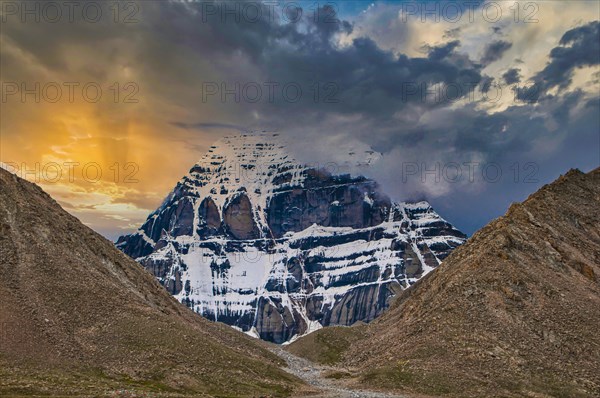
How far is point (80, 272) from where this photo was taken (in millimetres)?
141500

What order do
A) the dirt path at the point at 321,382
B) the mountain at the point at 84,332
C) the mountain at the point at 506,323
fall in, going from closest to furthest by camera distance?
the mountain at the point at 84,332
the dirt path at the point at 321,382
the mountain at the point at 506,323

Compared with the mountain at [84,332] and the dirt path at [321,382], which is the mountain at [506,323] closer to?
the dirt path at [321,382]

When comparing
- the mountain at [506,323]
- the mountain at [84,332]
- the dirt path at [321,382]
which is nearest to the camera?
the mountain at [84,332]

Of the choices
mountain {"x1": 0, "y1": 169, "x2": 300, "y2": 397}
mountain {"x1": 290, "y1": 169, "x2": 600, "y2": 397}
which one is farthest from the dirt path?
mountain {"x1": 0, "y1": 169, "x2": 300, "y2": 397}

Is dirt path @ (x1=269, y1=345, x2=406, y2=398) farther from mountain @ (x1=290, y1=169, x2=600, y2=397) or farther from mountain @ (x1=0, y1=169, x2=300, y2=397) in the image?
mountain @ (x1=0, y1=169, x2=300, y2=397)

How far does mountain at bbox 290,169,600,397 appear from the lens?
385ft

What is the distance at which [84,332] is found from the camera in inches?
4833

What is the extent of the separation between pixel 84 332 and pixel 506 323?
8557 centimetres

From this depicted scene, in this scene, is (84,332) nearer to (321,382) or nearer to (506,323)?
(321,382)

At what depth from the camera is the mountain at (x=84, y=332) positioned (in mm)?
106438

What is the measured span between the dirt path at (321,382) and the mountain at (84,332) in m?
7.44

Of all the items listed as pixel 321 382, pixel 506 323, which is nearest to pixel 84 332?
pixel 321 382

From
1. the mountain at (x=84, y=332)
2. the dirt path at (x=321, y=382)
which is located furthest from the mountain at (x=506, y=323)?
the mountain at (x=84, y=332)

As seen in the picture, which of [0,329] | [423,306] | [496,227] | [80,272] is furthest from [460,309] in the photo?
[0,329]
